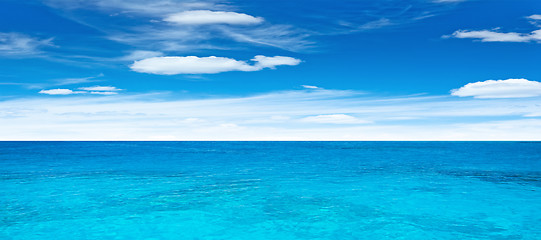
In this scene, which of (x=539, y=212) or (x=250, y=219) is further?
(x=539, y=212)

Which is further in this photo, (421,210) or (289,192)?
(289,192)

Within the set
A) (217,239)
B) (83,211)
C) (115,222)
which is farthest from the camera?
(83,211)

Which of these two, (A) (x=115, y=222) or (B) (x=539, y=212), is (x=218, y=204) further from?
(B) (x=539, y=212)

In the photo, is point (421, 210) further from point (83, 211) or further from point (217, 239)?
point (83, 211)

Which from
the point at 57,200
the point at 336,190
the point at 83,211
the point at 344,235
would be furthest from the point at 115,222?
the point at 336,190

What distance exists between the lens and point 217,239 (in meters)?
19.0

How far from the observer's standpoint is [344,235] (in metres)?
19.3

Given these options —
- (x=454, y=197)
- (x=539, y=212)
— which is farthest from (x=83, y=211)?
(x=539, y=212)

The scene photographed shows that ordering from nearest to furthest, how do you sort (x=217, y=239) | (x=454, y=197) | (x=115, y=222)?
(x=217, y=239), (x=115, y=222), (x=454, y=197)

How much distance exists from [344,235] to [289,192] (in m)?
12.8

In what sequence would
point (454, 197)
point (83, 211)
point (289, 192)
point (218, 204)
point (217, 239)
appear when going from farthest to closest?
point (289, 192) < point (454, 197) < point (218, 204) < point (83, 211) < point (217, 239)

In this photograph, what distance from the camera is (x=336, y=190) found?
33.2 metres

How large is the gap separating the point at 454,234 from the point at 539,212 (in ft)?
31.3

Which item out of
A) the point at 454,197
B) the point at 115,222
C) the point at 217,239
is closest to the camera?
the point at 217,239
